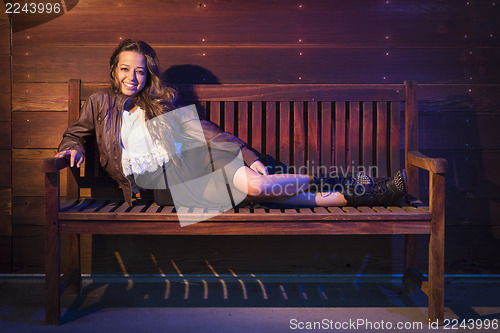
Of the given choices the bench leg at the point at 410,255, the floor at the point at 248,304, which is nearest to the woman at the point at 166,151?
the bench leg at the point at 410,255

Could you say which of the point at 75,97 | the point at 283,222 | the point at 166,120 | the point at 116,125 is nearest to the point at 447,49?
the point at 283,222

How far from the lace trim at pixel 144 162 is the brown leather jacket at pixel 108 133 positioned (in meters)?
0.03

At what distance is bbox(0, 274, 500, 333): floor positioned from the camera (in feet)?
6.54

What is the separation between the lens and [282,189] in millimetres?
2113

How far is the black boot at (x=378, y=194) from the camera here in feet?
7.00

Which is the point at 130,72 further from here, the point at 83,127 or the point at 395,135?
the point at 395,135

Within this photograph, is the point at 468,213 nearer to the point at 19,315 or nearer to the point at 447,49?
the point at 447,49

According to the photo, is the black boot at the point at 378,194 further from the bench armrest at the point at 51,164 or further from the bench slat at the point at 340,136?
the bench armrest at the point at 51,164

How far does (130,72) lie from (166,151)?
473mm

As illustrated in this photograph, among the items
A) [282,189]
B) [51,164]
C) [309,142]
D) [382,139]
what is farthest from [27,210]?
[382,139]

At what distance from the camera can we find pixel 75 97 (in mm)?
2420

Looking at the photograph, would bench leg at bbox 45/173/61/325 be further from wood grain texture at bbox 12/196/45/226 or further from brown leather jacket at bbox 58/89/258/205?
wood grain texture at bbox 12/196/45/226

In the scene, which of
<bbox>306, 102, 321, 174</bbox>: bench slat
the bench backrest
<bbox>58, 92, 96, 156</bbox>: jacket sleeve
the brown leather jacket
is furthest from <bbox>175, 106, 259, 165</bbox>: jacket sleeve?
<bbox>58, 92, 96, 156</bbox>: jacket sleeve

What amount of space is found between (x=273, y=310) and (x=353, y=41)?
163 cm
